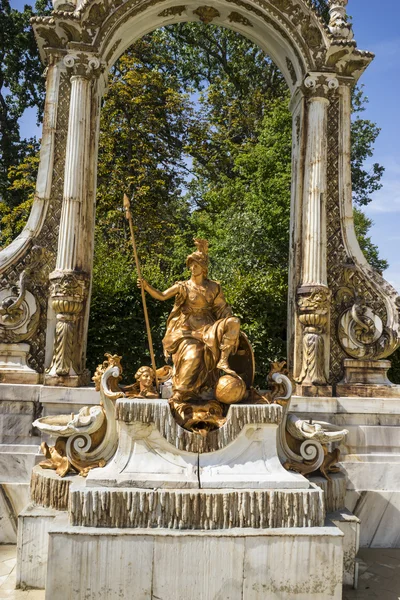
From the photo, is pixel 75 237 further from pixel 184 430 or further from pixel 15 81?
pixel 15 81

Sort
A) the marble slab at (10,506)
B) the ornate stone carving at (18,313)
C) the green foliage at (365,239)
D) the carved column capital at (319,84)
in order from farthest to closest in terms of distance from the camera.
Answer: the green foliage at (365,239), the carved column capital at (319,84), the ornate stone carving at (18,313), the marble slab at (10,506)

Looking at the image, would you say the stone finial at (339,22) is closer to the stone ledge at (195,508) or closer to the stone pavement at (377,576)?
the stone ledge at (195,508)

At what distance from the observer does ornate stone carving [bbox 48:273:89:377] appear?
6988 mm

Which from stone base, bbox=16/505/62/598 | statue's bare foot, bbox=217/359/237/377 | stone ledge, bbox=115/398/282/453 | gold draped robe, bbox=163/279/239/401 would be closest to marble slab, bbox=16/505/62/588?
stone base, bbox=16/505/62/598

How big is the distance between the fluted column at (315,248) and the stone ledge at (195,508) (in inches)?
107

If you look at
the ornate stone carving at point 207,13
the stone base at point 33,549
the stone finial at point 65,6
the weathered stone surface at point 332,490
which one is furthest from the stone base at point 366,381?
the stone finial at point 65,6

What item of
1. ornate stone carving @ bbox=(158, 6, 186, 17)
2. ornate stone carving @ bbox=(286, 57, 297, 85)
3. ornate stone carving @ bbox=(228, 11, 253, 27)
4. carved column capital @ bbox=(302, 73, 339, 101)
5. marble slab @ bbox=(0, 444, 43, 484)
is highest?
ornate stone carving @ bbox=(158, 6, 186, 17)

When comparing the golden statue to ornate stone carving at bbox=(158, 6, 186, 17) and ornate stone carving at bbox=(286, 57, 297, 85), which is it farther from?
ornate stone carving at bbox=(158, 6, 186, 17)

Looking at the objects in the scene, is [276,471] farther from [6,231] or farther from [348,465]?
[6,231]

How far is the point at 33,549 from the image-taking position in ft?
15.9

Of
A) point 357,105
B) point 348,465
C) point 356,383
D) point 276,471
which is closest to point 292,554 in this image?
point 276,471

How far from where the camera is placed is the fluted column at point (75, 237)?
7020 millimetres

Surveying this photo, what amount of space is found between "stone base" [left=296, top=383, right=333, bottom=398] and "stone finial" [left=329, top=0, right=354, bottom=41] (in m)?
4.68

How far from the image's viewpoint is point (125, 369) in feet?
32.1
